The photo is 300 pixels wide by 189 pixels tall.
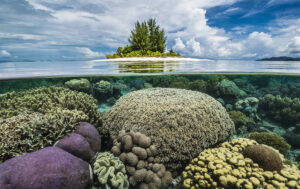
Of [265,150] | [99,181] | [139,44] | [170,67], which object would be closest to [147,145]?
[99,181]

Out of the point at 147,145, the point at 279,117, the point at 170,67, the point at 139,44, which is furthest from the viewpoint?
the point at 139,44

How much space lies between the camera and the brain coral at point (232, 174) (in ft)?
9.44

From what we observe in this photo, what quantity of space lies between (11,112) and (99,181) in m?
3.25

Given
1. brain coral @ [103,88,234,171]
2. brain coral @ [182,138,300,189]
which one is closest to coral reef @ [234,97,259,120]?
brain coral @ [103,88,234,171]

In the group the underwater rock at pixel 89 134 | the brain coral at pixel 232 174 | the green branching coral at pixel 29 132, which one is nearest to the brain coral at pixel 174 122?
the brain coral at pixel 232 174

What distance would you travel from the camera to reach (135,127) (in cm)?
419

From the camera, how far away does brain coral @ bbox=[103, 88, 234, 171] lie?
12.9 ft

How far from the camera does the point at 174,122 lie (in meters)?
4.19

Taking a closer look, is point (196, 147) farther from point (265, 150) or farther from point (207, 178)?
point (265, 150)

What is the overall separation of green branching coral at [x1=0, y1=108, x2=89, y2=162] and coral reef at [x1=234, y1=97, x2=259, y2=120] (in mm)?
9130

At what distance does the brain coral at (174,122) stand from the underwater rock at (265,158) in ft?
3.41

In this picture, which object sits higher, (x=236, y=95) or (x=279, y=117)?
(x=236, y=95)

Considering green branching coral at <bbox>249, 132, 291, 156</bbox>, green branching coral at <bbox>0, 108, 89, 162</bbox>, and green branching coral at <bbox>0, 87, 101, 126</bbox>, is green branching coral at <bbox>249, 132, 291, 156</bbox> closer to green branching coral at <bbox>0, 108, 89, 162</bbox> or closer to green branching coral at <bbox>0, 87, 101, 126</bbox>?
green branching coral at <bbox>0, 87, 101, 126</bbox>

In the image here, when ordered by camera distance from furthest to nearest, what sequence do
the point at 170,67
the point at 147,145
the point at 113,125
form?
the point at 170,67, the point at 113,125, the point at 147,145
